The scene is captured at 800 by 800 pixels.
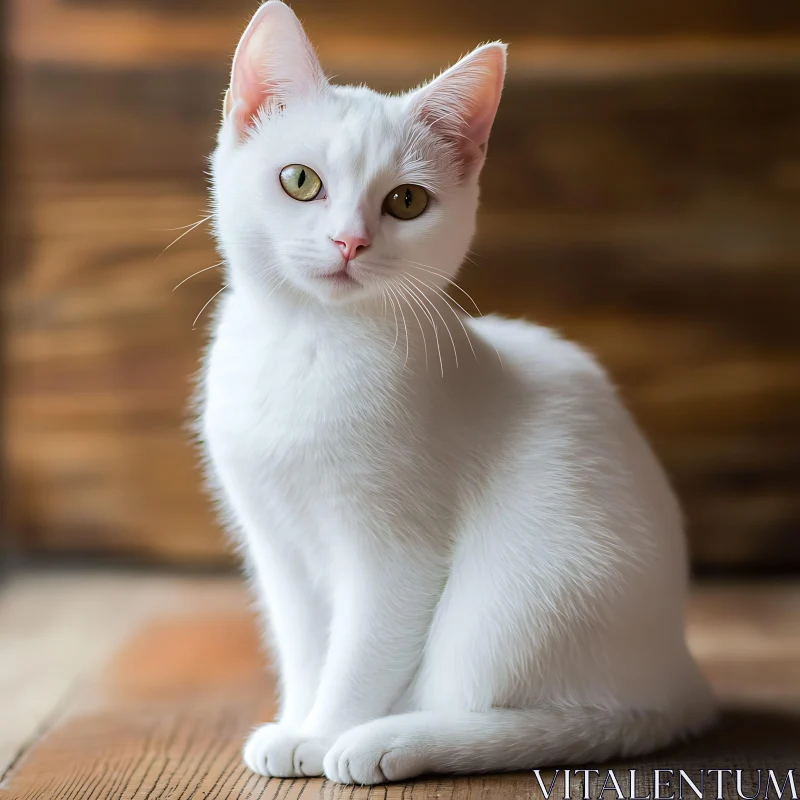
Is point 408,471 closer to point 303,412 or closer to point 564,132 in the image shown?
point 303,412

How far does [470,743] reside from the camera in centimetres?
100

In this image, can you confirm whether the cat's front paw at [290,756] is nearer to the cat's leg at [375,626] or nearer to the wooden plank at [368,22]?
the cat's leg at [375,626]

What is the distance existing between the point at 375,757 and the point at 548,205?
1.21 metres

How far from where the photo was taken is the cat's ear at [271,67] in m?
0.99

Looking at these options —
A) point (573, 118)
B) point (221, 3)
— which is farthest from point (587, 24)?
point (221, 3)

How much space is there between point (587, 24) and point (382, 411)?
116 centimetres

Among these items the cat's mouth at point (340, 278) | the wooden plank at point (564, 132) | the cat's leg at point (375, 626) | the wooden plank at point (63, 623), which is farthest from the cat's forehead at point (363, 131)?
the wooden plank at point (564, 132)

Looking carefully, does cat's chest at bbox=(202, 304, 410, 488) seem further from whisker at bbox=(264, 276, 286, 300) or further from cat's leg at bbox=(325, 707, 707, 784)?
cat's leg at bbox=(325, 707, 707, 784)

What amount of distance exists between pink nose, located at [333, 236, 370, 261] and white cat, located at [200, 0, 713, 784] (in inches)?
0.8

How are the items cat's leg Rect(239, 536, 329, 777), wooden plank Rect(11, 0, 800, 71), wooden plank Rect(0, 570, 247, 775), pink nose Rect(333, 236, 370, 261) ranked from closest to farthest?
1. pink nose Rect(333, 236, 370, 261)
2. cat's leg Rect(239, 536, 329, 777)
3. wooden plank Rect(0, 570, 247, 775)
4. wooden plank Rect(11, 0, 800, 71)

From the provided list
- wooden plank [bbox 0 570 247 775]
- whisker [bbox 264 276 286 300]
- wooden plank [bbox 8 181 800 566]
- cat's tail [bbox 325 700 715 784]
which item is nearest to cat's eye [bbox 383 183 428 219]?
whisker [bbox 264 276 286 300]

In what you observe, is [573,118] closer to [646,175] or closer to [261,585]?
[646,175]

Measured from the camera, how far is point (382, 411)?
40.3 inches

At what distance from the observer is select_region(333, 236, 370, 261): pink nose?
94cm
